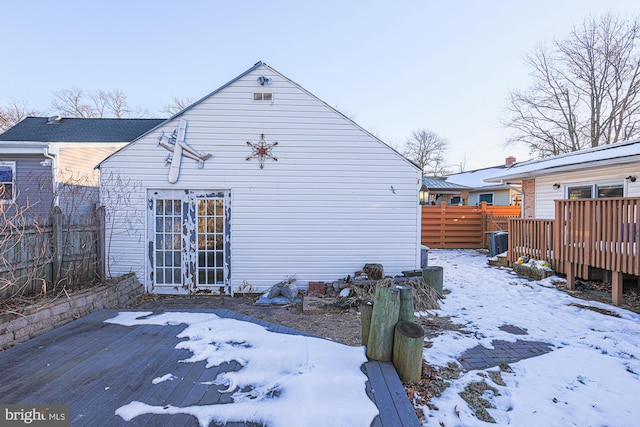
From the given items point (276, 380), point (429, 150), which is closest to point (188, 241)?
point (276, 380)

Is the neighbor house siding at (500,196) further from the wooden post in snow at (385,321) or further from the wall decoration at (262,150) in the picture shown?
the wooden post in snow at (385,321)

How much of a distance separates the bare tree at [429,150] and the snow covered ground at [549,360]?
107 feet

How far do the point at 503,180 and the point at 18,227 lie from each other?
42.5 feet

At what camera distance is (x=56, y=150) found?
8.73m

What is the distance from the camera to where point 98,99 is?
26.2m

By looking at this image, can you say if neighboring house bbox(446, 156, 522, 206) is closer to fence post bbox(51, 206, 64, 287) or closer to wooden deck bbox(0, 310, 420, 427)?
wooden deck bbox(0, 310, 420, 427)

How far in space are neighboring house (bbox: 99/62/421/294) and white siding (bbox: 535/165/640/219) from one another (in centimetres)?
514

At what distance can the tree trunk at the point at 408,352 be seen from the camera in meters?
2.67

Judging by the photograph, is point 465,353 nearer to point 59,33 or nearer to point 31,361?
point 31,361

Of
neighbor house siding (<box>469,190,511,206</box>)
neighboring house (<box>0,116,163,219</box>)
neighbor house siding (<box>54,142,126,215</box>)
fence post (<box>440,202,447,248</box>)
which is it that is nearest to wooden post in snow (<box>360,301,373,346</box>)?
neighboring house (<box>0,116,163,219</box>)

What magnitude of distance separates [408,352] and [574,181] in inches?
354

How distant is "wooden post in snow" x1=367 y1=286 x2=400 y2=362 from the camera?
2.83 metres

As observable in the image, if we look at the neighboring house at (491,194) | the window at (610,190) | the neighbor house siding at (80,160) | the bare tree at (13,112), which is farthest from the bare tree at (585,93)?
the bare tree at (13,112)

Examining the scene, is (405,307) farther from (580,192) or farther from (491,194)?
(491,194)
